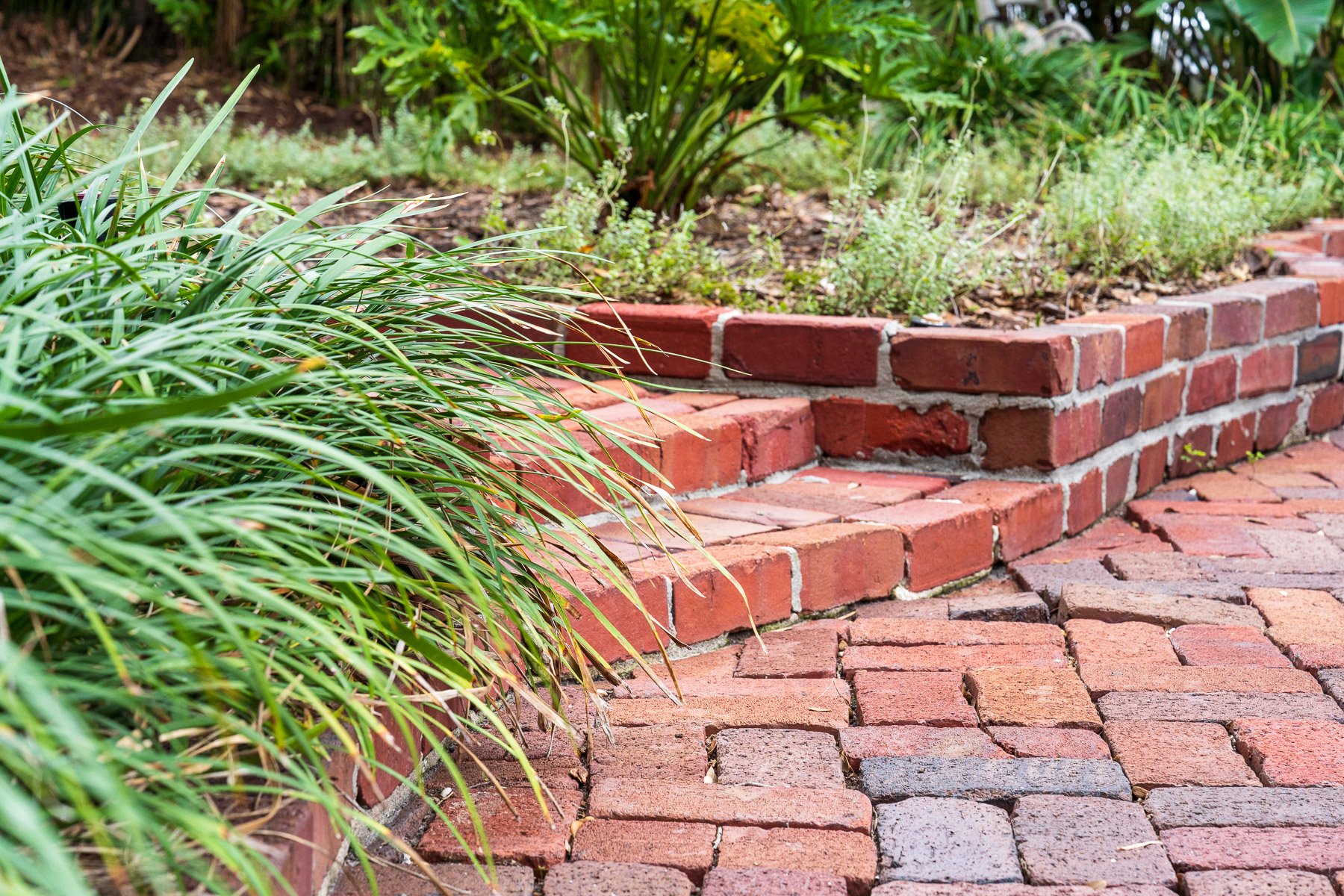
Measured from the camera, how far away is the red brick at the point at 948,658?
1995 mm

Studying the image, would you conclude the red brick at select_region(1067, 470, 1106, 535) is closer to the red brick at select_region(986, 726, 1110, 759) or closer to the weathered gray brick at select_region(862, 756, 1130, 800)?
the red brick at select_region(986, 726, 1110, 759)

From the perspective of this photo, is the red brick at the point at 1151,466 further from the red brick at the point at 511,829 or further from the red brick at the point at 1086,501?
the red brick at the point at 511,829

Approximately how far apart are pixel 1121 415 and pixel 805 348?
2.66ft

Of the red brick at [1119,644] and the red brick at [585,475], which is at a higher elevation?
the red brick at [585,475]

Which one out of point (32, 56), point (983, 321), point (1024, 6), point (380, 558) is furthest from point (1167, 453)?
point (32, 56)

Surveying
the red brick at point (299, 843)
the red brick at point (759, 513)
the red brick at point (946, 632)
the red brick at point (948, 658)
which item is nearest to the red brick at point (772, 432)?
the red brick at point (759, 513)

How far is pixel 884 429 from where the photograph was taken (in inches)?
109

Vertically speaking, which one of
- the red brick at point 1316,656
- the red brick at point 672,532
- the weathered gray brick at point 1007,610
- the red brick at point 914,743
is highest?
the red brick at point 672,532

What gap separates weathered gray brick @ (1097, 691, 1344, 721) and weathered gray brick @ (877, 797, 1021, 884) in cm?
39

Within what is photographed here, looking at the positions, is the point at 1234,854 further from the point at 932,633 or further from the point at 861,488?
the point at 861,488

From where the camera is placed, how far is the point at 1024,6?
8.35m

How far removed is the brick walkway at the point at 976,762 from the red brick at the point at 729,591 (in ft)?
0.16

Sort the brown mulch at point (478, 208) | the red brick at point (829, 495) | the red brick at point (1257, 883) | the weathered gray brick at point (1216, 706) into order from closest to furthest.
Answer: the red brick at point (1257, 883) → the weathered gray brick at point (1216, 706) → the red brick at point (829, 495) → the brown mulch at point (478, 208)

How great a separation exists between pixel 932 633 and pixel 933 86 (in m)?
4.95
